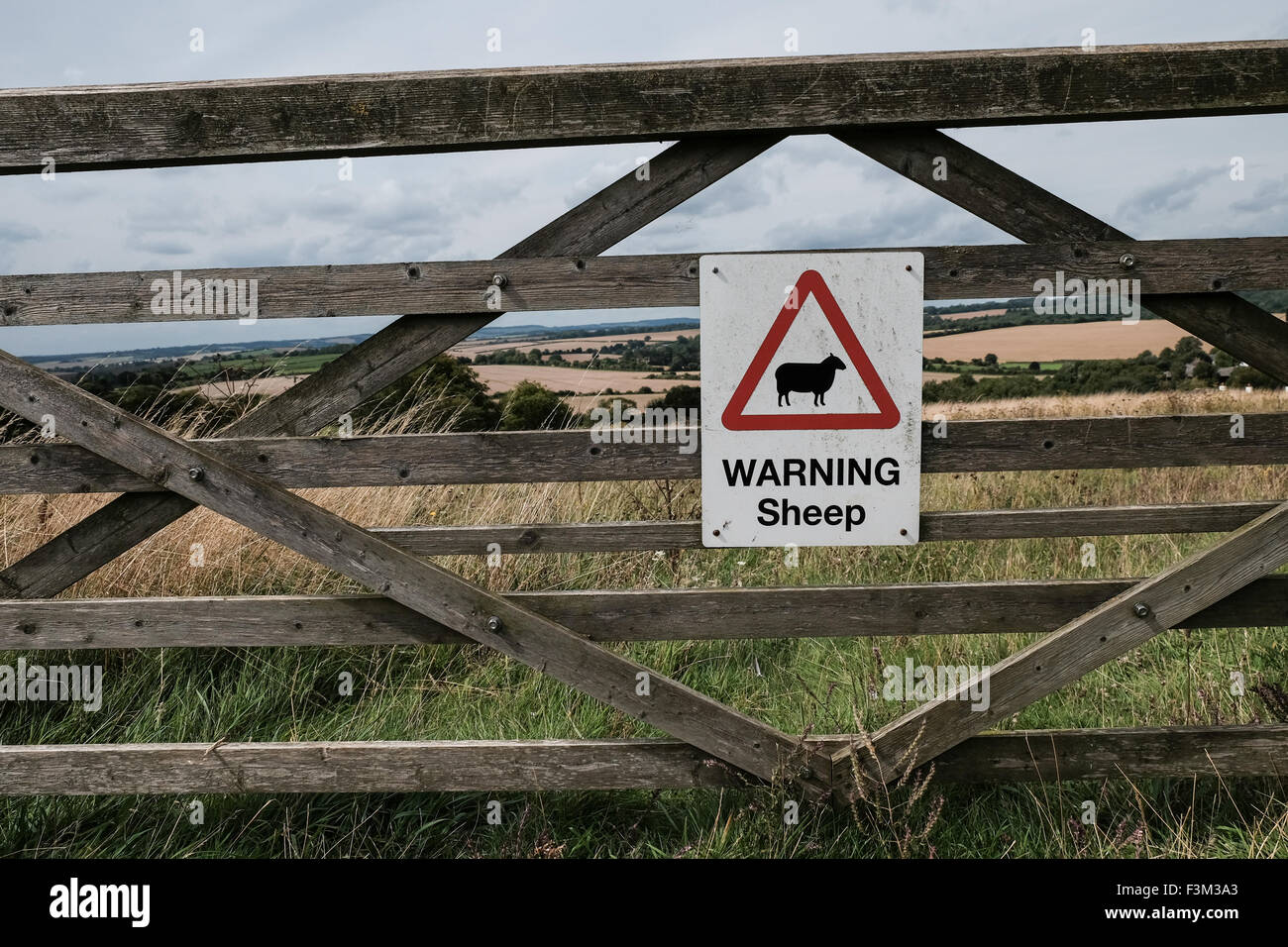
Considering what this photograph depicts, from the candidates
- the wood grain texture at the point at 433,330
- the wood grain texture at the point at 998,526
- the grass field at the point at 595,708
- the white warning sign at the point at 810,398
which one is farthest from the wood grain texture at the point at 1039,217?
the grass field at the point at 595,708

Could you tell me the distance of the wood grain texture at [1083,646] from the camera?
2.87 metres

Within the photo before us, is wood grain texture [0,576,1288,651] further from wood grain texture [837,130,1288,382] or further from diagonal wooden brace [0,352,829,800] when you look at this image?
wood grain texture [837,130,1288,382]

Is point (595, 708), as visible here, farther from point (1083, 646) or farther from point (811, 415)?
point (1083, 646)

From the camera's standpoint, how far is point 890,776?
9.65ft

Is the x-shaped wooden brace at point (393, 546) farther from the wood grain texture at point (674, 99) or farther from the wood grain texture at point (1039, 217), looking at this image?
the wood grain texture at point (1039, 217)

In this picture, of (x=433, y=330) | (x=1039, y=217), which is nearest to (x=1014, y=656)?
(x=1039, y=217)

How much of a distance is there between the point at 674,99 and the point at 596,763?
7.50 feet

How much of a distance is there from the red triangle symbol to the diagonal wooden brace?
3.11ft

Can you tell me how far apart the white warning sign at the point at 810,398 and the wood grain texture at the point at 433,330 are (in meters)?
0.29

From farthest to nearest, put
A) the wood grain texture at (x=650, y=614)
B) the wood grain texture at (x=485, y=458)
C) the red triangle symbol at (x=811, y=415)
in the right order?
the wood grain texture at (x=650, y=614)
the wood grain texture at (x=485, y=458)
the red triangle symbol at (x=811, y=415)

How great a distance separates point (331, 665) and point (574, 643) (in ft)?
6.43

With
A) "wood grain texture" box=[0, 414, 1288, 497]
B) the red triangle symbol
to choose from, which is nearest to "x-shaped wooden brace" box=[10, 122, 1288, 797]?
"wood grain texture" box=[0, 414, 1288, 497]

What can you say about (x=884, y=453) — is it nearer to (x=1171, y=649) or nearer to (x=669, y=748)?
(x=669, y=748)

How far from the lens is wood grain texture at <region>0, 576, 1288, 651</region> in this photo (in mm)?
3041
